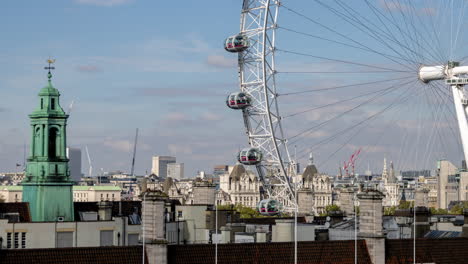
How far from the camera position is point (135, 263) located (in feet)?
186

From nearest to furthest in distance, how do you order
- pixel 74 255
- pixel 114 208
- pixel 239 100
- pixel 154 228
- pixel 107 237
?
pixel 74 255, pixel 154 228, pixel 107 237, pixel 114 208, pixel 239 100

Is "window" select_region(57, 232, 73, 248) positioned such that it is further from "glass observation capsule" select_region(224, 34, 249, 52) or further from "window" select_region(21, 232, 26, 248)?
"glass observation capsule" select_region(224, 34, 249, 52)

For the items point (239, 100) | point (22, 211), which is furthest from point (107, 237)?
point (239, 100)

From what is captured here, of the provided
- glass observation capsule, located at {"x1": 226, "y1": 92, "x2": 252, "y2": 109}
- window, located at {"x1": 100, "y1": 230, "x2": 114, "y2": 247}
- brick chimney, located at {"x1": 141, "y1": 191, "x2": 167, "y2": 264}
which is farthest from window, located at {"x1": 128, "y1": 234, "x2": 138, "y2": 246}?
glass observation capsule, located at {"x1": 226, "y1": 92, "x2": 252, "y2": 109}

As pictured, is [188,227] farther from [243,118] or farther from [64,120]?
[243,118]

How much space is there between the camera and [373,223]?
211 ft

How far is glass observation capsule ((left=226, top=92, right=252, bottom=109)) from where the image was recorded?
12450 cm

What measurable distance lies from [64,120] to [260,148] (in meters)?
46.9

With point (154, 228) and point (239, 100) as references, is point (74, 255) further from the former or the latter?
point (239, 100)

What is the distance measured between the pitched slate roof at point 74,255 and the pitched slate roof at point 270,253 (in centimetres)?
246

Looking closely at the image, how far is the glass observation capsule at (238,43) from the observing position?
12294 cm

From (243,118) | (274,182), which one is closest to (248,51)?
(243,118)

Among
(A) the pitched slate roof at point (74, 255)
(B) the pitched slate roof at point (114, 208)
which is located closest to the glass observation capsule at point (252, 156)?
(B) the pitched slate roof at point (114, 208)

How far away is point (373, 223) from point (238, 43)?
201ft
